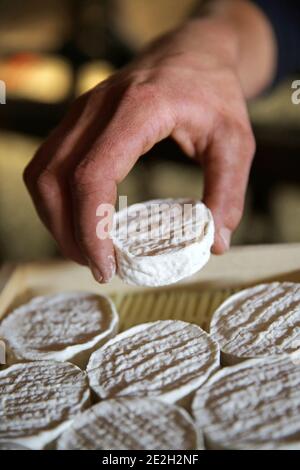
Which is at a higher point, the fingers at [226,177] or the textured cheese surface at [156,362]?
the fingers at [226,177]

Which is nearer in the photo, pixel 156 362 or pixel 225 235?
pixel 156 362

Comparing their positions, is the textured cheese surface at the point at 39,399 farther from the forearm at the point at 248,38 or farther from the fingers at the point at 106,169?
the forearm at the point at 248,38

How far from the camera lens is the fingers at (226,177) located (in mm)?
1051

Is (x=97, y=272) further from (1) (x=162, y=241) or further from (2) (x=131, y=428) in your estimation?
(2) (x=131, y=428)

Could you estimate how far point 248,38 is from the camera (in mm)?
1488

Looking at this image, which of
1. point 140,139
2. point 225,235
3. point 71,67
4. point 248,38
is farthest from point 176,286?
point 71,67

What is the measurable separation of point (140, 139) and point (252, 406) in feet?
1.53

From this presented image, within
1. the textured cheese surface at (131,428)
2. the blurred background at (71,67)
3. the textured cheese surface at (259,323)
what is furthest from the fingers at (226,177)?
the blurred background at (71,67)

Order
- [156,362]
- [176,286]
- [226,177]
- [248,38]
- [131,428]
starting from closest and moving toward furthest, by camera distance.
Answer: [131,428], [156,362], [226,177], [176,286], [248,38]

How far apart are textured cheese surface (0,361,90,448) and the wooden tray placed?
0.71 feet

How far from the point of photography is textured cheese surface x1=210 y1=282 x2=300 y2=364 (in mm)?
911

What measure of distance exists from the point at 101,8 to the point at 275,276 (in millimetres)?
2322

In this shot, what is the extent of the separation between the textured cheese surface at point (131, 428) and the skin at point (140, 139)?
0.23 m

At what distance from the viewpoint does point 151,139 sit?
3.23ft
